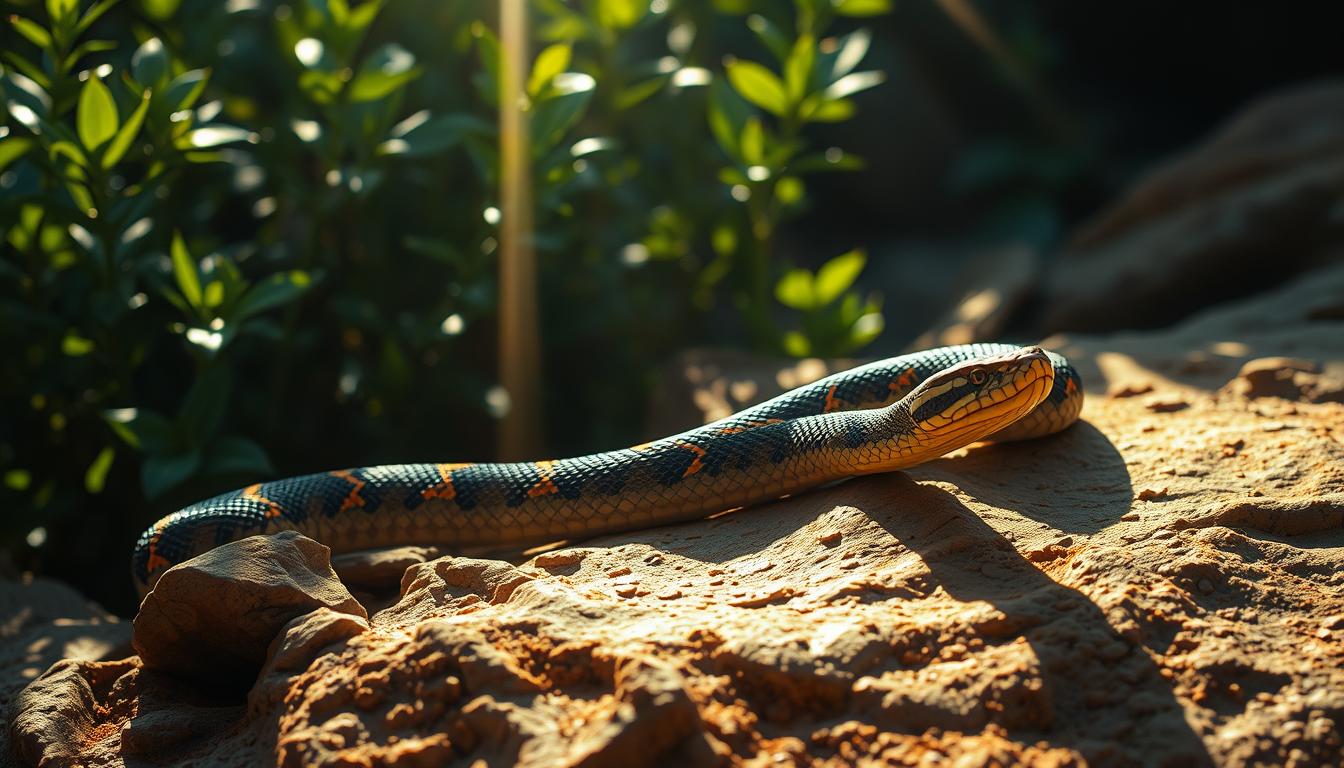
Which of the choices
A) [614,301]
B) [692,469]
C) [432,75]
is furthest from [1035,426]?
[432,75]

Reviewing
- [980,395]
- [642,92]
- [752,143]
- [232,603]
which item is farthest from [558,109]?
[232,603]

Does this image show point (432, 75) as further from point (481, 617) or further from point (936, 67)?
point (936, 67)

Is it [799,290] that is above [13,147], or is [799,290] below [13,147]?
below

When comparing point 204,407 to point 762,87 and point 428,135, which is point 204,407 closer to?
point 428,135

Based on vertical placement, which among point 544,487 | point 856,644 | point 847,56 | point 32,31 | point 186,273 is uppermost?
point 32,31

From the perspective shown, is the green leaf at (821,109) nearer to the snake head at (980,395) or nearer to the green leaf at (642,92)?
the green leaf at (642,92)

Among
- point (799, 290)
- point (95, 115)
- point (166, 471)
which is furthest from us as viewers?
point (799, 290)

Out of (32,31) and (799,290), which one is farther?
(799,290)
